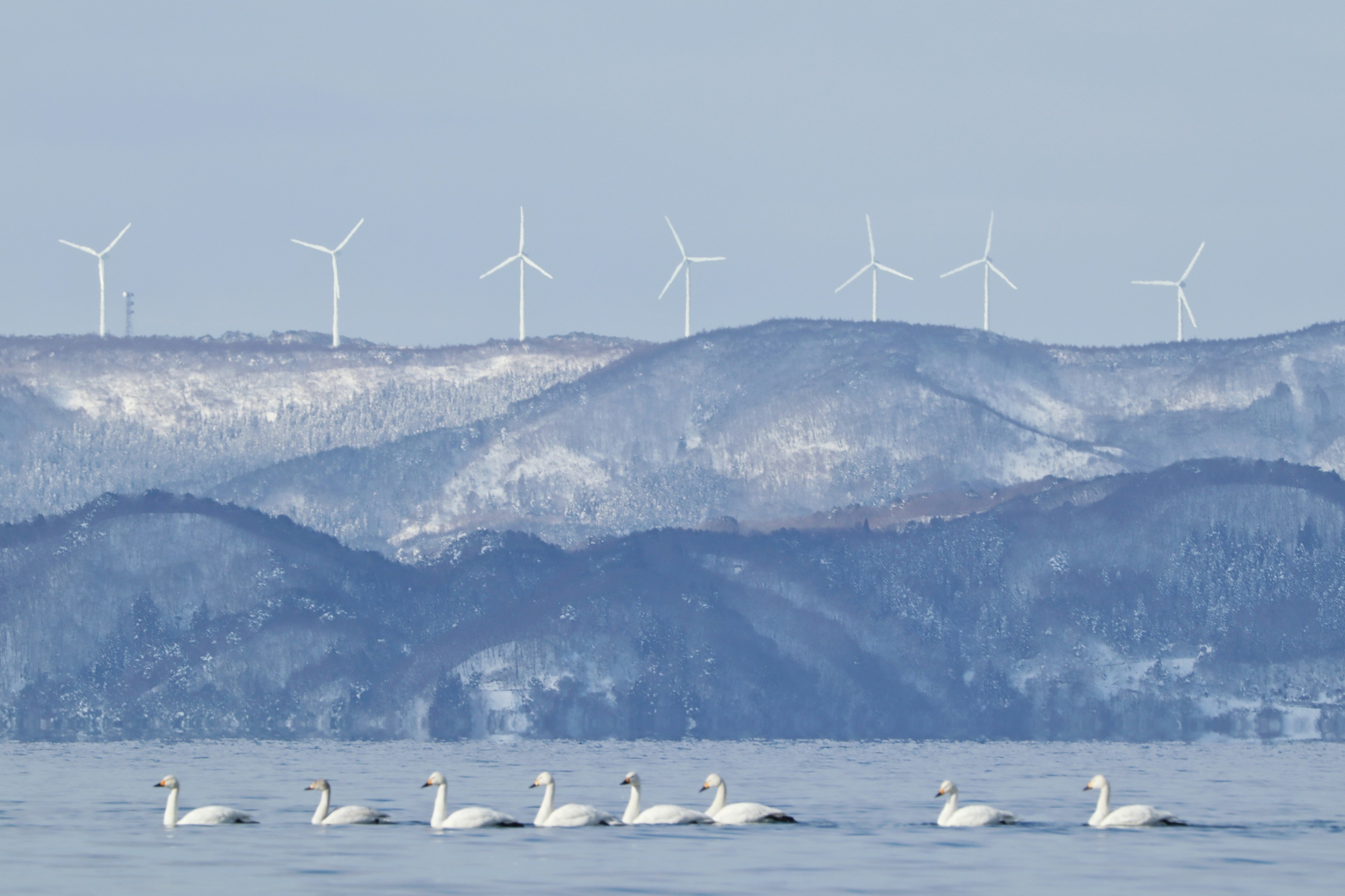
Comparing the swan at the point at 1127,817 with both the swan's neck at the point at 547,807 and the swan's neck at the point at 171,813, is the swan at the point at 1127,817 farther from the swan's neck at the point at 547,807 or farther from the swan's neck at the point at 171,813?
the swan's neck at the point at 171,813

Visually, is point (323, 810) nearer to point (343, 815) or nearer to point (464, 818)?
point (343, 815)

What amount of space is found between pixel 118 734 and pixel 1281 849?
131588 millimetres

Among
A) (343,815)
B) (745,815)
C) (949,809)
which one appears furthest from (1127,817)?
(343,815)

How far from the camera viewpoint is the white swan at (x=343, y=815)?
78.4m

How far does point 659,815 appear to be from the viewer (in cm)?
7894

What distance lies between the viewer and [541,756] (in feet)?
474

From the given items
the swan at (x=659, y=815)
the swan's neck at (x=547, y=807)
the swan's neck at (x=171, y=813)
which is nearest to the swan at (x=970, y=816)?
the swan at (x=659, y=815)

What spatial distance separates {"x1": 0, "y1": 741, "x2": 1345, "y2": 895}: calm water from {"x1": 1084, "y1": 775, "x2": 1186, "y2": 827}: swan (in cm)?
77

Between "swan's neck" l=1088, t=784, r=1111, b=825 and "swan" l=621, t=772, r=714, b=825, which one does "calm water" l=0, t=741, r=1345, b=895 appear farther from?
"swan's neck" l=1088, t=784, r=1111, b=825

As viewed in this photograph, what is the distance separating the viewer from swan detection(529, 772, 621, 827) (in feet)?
255

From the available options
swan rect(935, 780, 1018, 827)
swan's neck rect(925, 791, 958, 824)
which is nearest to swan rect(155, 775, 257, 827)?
swan's neck rect(925, 791, 958, 824)

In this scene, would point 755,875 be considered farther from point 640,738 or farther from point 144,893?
point 640,738

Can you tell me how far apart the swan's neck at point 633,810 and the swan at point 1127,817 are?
587 inches

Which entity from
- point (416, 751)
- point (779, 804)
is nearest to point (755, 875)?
point (779, 804)
